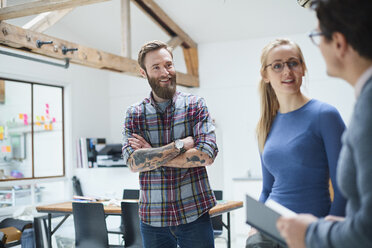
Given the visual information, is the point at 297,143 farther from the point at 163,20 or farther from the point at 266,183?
the point at 163,20

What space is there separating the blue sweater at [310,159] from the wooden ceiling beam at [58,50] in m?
3.42

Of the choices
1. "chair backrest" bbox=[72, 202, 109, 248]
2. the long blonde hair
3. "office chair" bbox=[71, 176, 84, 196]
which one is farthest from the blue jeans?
"office chair" bbox=[71, 176, 84, 196]

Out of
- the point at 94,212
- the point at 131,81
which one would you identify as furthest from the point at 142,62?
the point at 131,81

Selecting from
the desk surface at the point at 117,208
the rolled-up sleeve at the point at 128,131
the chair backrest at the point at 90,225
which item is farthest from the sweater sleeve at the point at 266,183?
the chair backrest at the point at 90,225

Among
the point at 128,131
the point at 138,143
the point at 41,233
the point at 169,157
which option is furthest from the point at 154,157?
the point at 41,233

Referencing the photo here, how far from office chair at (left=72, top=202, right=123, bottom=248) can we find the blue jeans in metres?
1.81

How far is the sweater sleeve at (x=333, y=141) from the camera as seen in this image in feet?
4.29

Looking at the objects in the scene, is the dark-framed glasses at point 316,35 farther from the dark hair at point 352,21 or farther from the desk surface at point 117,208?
the desk surface at point 117,208

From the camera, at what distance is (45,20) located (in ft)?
18.5

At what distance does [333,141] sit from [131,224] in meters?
2.68

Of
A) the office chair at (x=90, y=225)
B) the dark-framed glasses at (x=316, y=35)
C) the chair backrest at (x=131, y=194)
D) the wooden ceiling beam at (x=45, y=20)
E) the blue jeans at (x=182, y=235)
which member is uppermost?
the wooden ceiling beam at (x=45, y=20)

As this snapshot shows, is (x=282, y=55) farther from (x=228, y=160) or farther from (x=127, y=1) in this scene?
(x=228, y=160)

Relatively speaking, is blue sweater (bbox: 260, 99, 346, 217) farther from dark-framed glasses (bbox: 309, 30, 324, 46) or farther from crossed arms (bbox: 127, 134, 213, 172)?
crossed arms (bbox: 127, 134, 213, 172)

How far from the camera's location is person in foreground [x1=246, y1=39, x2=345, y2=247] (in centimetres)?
138
